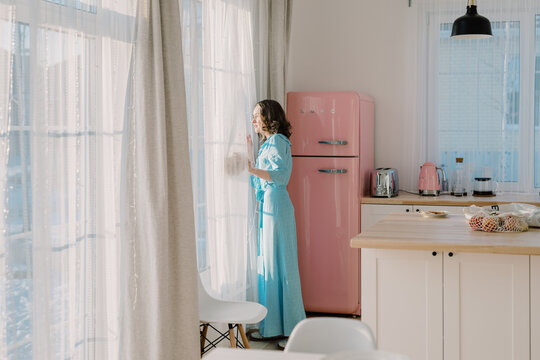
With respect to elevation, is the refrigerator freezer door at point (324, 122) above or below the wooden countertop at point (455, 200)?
above

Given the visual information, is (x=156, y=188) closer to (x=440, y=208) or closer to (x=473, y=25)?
(x=473, y=25)

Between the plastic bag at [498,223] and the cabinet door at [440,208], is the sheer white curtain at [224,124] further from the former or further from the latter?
the plastic bag at [498,223]

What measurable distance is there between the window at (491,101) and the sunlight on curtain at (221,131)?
180 cm

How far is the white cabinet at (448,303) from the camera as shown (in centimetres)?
290

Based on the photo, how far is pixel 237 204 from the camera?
4105mm

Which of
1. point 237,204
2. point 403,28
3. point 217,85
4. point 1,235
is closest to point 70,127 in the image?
point 1,235

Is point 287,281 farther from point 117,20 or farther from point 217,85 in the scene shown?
point 117,20

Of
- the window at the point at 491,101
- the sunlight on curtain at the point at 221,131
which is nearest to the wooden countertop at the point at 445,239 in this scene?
the sunlight on curtain at the point at 221,131

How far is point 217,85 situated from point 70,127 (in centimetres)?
153

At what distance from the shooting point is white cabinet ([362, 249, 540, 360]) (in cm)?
290

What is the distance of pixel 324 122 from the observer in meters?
4.90

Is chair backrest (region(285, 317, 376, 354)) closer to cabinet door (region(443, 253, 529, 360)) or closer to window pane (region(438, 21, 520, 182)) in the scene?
cabinet door (region(443, 253, 529, 360))

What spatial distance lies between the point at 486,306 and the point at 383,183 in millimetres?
2161

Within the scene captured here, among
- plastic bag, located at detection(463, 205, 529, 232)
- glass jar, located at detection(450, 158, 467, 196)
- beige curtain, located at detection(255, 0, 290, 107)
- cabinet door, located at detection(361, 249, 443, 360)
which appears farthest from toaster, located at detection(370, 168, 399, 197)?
cabinet door, located at detection(361, 249, 443, 360)
